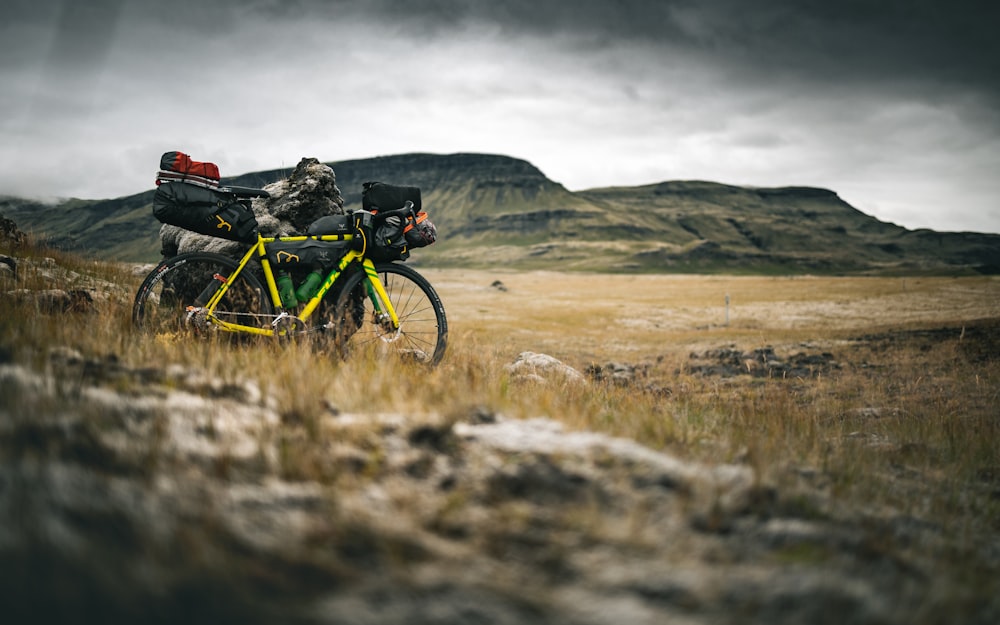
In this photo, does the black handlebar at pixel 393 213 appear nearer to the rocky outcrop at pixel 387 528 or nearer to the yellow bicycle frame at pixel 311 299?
the yellow bicycle frame at pixel 311 299

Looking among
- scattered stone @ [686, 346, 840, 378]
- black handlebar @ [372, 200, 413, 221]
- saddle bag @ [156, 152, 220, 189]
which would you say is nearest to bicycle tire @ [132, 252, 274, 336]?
saddle bag @ [156, 152, 220, 189]

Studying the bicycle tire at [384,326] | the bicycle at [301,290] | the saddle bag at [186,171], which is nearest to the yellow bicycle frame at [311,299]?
the bicycle at [301,290]

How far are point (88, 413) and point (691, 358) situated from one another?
23.4 meters

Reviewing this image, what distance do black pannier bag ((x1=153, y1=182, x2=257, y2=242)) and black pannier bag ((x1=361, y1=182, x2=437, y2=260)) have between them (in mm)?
1381

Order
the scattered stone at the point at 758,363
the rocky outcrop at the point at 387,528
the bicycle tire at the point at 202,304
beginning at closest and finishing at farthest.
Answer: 1. the rocky outcrop at the point at 387,528
2. the bicycle tire at the point at 202,304
3. the scattered stone at the point at 758,363

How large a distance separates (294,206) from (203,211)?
3326mm

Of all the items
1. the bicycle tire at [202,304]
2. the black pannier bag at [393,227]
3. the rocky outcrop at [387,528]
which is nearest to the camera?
the rocky outcrop at [387,528]

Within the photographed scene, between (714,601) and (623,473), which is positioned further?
(623,473)

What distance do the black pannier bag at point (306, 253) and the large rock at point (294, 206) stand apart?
2.82 m

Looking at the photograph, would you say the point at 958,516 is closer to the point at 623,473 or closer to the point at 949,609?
the point at 949,609

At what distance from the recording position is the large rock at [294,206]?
8609 mm

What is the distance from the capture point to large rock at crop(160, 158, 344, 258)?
8.61m

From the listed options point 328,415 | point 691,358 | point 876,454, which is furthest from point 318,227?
point 691,358

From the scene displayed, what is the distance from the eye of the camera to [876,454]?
17.0 ft
